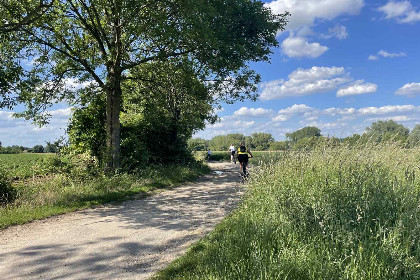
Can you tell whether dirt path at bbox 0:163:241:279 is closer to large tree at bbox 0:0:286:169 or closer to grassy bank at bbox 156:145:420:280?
grassy bank at bbox 156:145:420:280

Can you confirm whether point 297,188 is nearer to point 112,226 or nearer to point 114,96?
point 112,226

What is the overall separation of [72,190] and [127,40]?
6.82 m

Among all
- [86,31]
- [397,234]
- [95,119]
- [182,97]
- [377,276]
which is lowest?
[377,276]

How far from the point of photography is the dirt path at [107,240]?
4.21 meters

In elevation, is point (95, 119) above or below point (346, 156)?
above

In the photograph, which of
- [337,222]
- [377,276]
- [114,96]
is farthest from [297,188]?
[114,96]

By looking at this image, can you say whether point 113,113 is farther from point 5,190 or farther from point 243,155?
point 243,155

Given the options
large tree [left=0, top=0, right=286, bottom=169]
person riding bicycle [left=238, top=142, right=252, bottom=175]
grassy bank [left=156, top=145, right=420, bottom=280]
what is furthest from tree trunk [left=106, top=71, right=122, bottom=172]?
grassy bank [left=156, top=145, right=420, bottom=280]

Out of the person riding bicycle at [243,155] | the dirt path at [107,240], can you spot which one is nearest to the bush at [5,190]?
the dirt path at [107,240]

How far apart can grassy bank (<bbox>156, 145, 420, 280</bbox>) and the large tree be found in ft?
20.9

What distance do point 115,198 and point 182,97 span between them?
1096 cm

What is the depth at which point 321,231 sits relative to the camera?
425cm

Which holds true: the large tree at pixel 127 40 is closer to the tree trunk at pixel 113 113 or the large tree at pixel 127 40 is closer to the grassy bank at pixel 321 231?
the tree trunk at pixel 113 113

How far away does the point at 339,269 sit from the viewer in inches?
134
